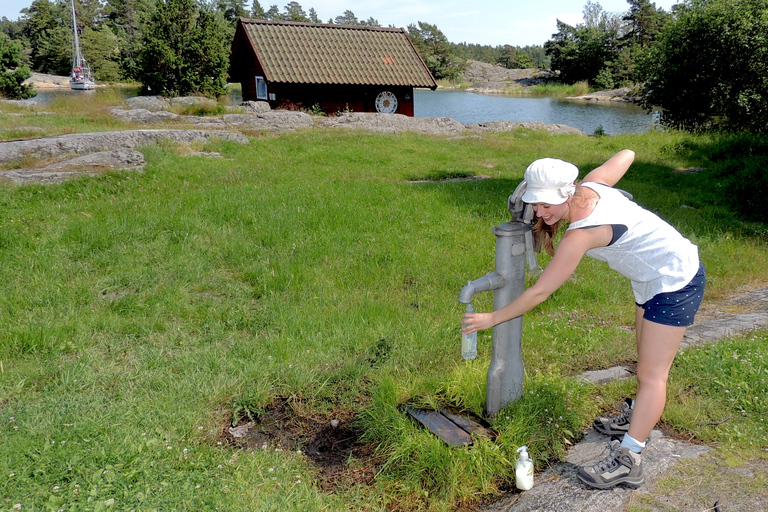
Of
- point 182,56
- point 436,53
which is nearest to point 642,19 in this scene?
point 436,53

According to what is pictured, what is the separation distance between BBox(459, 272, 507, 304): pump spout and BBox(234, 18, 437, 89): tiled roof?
19624 millimetres

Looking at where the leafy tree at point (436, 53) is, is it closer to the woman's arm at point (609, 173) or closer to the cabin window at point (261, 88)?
the cabin window at point (261, 88)

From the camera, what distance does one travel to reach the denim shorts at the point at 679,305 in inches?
103

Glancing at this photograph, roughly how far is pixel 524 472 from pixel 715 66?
18.3m

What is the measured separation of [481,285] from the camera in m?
2.91

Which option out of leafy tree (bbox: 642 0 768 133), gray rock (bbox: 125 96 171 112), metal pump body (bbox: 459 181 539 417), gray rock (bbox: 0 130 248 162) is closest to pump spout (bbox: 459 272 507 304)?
metal pump body (bbox: 459 181 539 417)

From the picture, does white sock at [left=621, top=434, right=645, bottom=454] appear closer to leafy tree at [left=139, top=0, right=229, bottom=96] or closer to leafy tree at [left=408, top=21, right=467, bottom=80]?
leafy tree at [left=139, top=0, right=229, bottom=96]

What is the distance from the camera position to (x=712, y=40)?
16938 millimetres

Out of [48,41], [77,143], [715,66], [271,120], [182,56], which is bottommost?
[77,143]

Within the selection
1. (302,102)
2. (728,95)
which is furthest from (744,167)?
(302,102)

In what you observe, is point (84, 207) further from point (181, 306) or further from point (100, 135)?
point (100, 135)

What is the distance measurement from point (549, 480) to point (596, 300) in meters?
2.85

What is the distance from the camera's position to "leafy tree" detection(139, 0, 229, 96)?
1030 inches

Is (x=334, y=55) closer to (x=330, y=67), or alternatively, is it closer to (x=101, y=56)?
(x=330, y=67)
